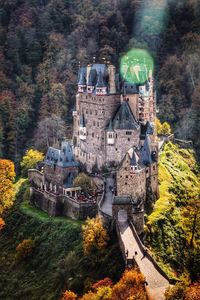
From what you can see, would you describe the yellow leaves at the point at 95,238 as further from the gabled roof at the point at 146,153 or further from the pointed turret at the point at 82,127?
the pointed turret at the point at 82,127

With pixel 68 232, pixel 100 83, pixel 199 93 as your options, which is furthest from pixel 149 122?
pixel 199 93

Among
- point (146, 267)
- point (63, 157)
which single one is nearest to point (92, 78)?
point (63, 157)

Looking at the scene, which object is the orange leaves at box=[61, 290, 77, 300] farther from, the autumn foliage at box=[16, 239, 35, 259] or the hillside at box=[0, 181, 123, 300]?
the autumn foliage at box=[16, 239, 35, 259]

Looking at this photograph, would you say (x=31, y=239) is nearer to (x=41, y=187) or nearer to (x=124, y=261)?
(x=41, y=187)

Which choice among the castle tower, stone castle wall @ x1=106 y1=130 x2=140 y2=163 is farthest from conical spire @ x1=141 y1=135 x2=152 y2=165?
the castle tower

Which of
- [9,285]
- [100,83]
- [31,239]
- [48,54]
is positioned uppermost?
[48,54]

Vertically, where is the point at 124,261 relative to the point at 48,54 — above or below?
below

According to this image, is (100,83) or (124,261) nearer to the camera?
(124,261)
